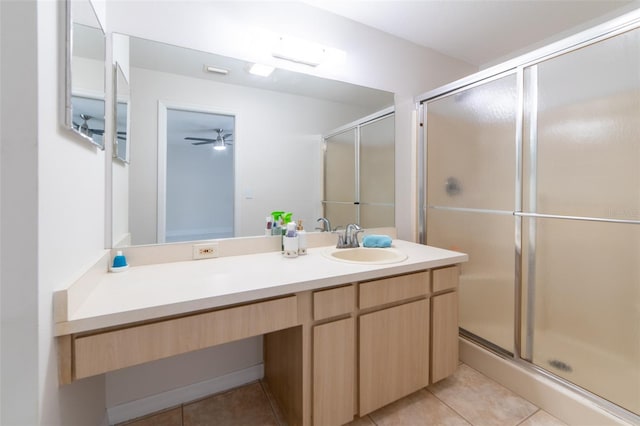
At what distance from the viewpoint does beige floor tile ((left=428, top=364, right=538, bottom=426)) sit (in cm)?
139

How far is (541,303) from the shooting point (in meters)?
1.58

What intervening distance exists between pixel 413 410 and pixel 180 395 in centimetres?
127

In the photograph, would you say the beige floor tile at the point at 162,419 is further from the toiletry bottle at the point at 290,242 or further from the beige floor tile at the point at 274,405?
the toiletry bottle at the point at 290,242

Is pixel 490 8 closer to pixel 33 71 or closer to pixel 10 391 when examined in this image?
pixel 33 71

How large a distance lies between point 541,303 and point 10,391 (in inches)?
88.8

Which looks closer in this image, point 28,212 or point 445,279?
point 28,212

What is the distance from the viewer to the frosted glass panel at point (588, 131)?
49.7 inches

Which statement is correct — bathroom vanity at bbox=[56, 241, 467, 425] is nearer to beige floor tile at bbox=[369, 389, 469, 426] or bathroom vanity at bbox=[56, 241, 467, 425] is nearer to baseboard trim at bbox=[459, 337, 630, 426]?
beige floor tile at bbox=[369, 389, 469, 426]

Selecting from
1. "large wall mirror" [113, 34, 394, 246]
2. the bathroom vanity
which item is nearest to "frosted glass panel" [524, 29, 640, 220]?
the bathroom vanity

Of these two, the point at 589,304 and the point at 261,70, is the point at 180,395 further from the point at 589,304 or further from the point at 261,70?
the point at 589,304

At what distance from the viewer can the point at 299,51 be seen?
1642mm

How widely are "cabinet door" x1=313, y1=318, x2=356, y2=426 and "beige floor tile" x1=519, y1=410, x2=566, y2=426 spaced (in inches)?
36.6

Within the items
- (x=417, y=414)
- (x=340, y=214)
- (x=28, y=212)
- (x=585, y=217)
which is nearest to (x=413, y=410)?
(x=417, y=414)

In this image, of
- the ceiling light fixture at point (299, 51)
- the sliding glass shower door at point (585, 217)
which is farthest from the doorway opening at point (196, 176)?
the sliding glass shower door at point (585, 217)
